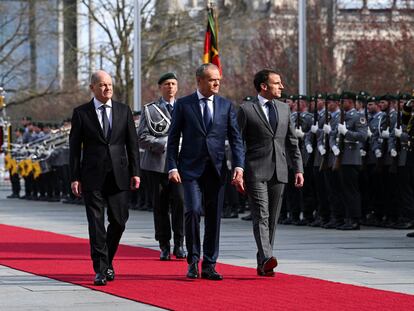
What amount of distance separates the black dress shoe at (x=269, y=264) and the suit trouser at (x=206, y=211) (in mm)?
449

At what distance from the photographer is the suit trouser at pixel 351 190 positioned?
21.6m

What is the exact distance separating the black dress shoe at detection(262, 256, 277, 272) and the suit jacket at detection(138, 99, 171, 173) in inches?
120

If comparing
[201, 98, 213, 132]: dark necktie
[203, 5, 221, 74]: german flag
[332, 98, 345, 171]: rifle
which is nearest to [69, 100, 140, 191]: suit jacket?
[201, 98, 213, 132]: dark necktie

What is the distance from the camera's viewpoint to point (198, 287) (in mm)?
12695

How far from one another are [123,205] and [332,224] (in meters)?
8.94

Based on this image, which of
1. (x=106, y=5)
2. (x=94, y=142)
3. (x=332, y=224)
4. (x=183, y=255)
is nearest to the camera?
(x=94, y=142)

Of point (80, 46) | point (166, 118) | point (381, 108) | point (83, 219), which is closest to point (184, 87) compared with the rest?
point (80, 46)

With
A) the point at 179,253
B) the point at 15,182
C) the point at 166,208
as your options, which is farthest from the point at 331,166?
the point at 15,182

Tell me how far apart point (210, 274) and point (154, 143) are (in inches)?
129

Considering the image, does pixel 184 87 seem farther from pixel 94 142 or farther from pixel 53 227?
pixel 94 142

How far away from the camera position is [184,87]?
6819 centimetres

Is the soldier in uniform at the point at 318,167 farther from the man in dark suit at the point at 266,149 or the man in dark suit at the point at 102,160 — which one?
the man in dark suit at the point at 102,160

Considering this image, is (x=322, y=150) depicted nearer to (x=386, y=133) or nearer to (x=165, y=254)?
(x=386, y=133)

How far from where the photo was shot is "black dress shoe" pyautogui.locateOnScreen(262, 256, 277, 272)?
1337 centimetres
